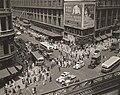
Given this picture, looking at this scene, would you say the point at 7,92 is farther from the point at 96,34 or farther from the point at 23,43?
the point at 96,34

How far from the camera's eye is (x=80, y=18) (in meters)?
64.9

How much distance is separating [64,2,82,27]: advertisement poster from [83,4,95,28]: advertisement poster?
2.47 metres

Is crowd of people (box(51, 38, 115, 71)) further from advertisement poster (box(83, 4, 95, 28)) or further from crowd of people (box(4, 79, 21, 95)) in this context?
crowd of people (box(4, 79, 21, 95))

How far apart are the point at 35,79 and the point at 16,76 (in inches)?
195

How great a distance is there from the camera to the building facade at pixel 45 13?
8068 cm

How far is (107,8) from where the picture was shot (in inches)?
3123

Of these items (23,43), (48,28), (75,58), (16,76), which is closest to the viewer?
(16,76)

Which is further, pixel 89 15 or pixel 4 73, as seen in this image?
pixel 89 15

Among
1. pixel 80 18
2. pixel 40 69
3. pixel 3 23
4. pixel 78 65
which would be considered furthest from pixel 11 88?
pixel 80 18

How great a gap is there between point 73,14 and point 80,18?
551 cm

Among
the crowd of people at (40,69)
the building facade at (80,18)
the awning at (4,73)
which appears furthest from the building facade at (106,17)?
the awning at (4,73)

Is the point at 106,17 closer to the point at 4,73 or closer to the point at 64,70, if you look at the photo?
the point at 64,70

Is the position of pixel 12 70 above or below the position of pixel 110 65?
above

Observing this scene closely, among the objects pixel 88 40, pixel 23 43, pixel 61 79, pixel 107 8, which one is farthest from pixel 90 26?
pixel 61 79
